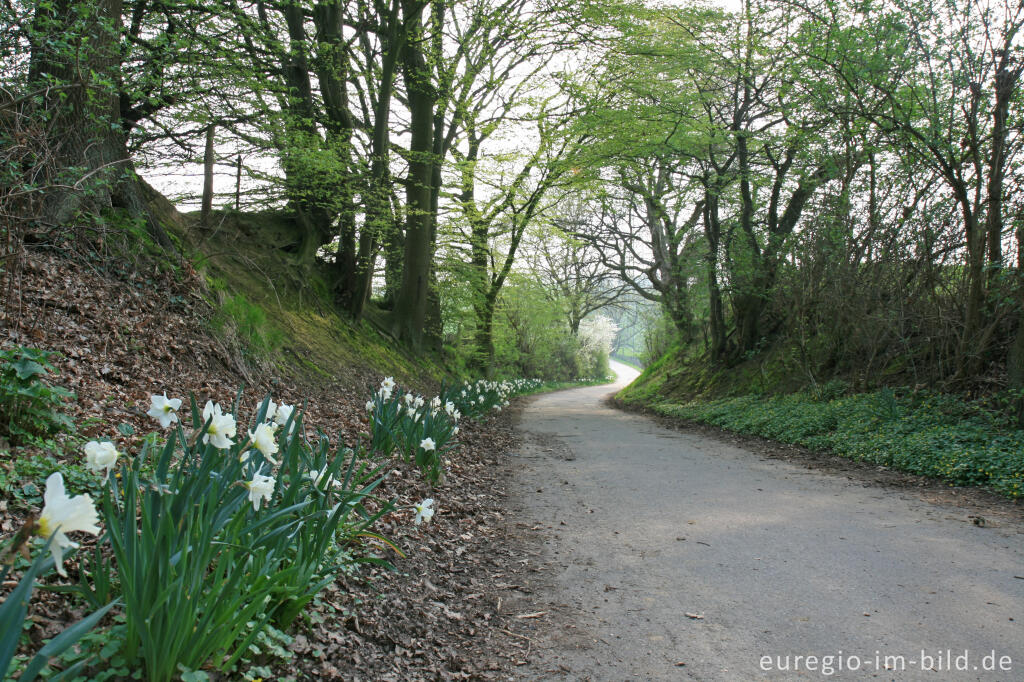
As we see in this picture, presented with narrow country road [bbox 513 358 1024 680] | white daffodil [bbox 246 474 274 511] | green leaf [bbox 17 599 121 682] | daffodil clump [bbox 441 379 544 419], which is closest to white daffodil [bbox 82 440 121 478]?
white daffodil [bbox 246 474 274 511]

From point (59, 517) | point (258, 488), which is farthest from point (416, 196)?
point (59, 517)

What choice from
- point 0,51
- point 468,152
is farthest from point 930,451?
point 468,152

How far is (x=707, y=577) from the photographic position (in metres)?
3.13

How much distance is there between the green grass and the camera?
545cm

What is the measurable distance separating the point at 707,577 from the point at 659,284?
1960 centimetres

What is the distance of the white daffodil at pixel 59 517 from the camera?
125 centimetres

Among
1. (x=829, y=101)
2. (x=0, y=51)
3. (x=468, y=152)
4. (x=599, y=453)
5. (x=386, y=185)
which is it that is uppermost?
(x=468, y=152)

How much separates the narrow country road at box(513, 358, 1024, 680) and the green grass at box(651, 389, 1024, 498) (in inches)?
36.4

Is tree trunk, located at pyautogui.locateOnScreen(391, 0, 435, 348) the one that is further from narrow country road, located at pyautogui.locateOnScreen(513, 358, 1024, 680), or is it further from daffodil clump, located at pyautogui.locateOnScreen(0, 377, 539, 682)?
daffodil clump, located at pyautogui.locateOnScreen(0, 377, 539, 682)

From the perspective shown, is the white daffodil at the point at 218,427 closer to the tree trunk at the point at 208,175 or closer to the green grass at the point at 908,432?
the green grass at the point at 908,432

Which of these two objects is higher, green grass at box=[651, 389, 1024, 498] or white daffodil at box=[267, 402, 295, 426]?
white daffodil at box=[267, 402, 295, 426]

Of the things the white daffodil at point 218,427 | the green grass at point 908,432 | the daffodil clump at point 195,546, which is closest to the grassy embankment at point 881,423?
the green grass at point 908,432

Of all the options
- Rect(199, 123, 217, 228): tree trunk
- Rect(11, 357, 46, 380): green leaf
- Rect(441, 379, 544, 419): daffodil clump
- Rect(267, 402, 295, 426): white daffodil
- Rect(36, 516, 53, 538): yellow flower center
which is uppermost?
Rect(199, 123, 217, 228): tree trunk

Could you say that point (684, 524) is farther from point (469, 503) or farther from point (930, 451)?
point (930, 451)
